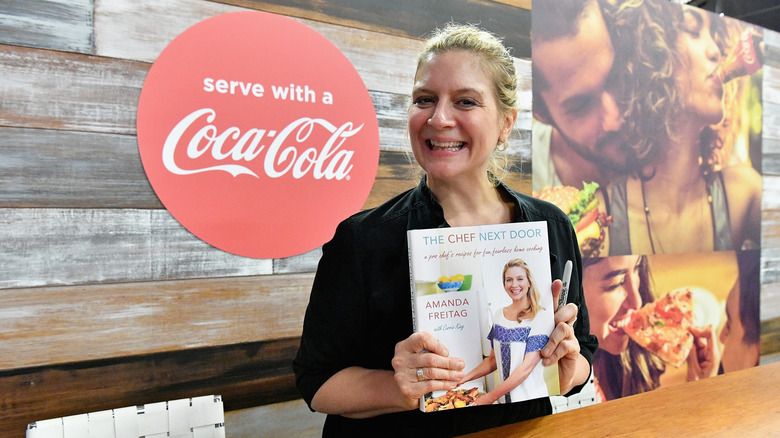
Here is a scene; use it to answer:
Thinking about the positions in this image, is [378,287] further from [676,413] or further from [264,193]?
[264,193]

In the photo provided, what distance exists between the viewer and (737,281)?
3949 millimetres

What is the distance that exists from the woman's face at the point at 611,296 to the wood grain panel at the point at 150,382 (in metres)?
1.74

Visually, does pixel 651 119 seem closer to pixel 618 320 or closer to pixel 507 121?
pixel 618 320

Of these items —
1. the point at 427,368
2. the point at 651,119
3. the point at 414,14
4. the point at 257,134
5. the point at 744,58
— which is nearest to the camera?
the point at 427,368

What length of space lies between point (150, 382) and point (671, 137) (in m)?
3.17

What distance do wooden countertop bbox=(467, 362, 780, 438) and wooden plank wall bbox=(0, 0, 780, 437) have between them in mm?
1223

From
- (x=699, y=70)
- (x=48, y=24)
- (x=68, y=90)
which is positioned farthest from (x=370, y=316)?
(x=699, y=70)

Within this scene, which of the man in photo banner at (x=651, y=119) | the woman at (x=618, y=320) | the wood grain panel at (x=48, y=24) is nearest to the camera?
the wood grain panel at (x=48, y=24)

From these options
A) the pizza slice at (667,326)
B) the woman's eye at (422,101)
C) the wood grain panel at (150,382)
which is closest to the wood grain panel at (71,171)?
the wood grain panel at (150,382)

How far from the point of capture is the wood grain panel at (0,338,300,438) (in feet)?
6.23

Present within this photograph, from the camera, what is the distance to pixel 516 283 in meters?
1.23

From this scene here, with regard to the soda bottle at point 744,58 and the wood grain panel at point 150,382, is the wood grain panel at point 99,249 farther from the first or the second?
the soda bottle at point 744,58

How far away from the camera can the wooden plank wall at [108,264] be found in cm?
189

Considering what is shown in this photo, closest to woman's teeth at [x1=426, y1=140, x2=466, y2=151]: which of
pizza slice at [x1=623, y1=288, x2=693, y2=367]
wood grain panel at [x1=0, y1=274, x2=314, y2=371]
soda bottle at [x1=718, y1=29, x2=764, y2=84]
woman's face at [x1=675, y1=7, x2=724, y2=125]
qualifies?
wood grain panel at [x1=0, y1=274, x2=314, y2=371]
